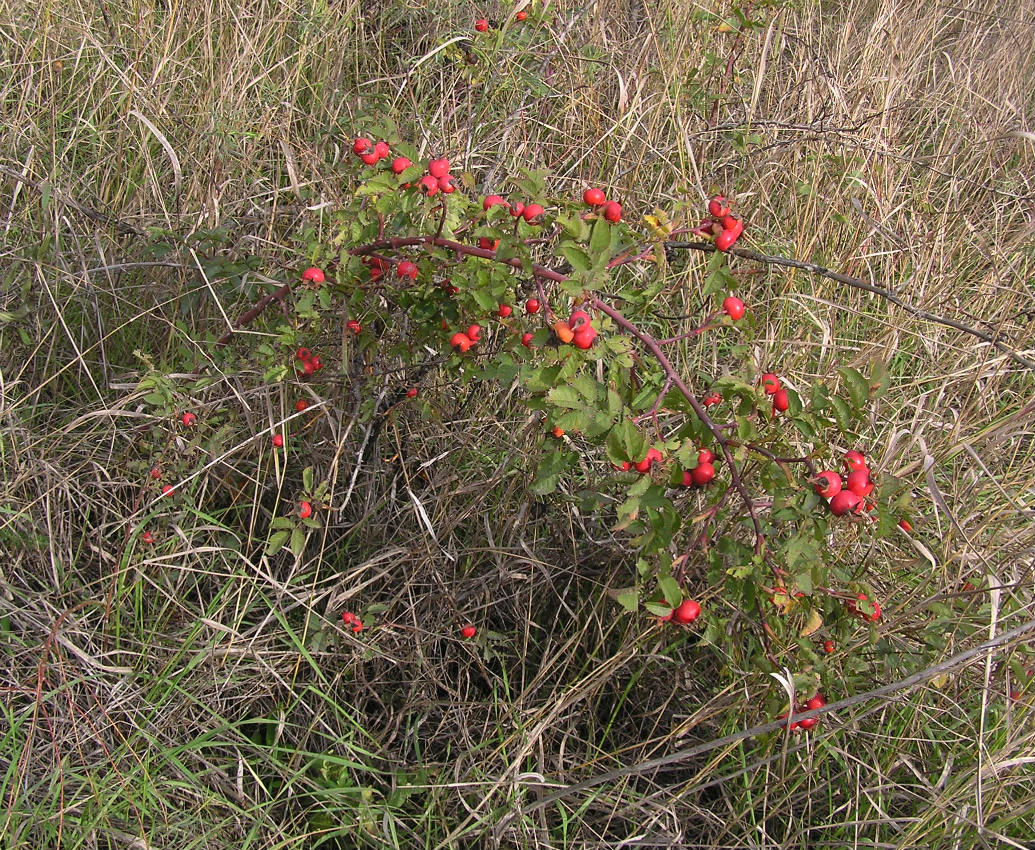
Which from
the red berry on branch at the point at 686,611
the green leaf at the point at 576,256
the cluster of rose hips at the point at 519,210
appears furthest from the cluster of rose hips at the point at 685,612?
the cluster of rose hips at the point at 519,210

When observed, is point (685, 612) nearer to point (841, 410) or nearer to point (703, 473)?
point (703, 473)

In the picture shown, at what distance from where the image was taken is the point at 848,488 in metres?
1.26

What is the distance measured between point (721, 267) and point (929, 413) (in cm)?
76

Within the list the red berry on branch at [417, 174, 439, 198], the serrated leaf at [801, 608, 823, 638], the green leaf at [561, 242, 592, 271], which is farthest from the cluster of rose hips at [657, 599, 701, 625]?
the red berry on branch at [417, 174, 439, 198]

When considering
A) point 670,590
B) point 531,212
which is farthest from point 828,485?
point 531,212

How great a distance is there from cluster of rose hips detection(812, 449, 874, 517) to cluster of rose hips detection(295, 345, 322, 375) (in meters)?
0.99

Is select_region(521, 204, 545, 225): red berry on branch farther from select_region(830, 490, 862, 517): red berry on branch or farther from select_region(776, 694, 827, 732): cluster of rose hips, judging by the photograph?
select_region(776, 694, 827, 732): cluster of rose hips

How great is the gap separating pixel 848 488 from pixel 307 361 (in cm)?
104

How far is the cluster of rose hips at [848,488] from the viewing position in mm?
1214

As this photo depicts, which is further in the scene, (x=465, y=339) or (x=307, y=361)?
(x=307, y=361)

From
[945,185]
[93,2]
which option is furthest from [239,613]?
[945,185]

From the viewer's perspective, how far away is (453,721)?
166 cm

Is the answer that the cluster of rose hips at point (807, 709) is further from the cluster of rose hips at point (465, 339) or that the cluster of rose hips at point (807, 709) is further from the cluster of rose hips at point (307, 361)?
the cluster of rose hips at point (307, 361)

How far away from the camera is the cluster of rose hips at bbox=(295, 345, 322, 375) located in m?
1.70
